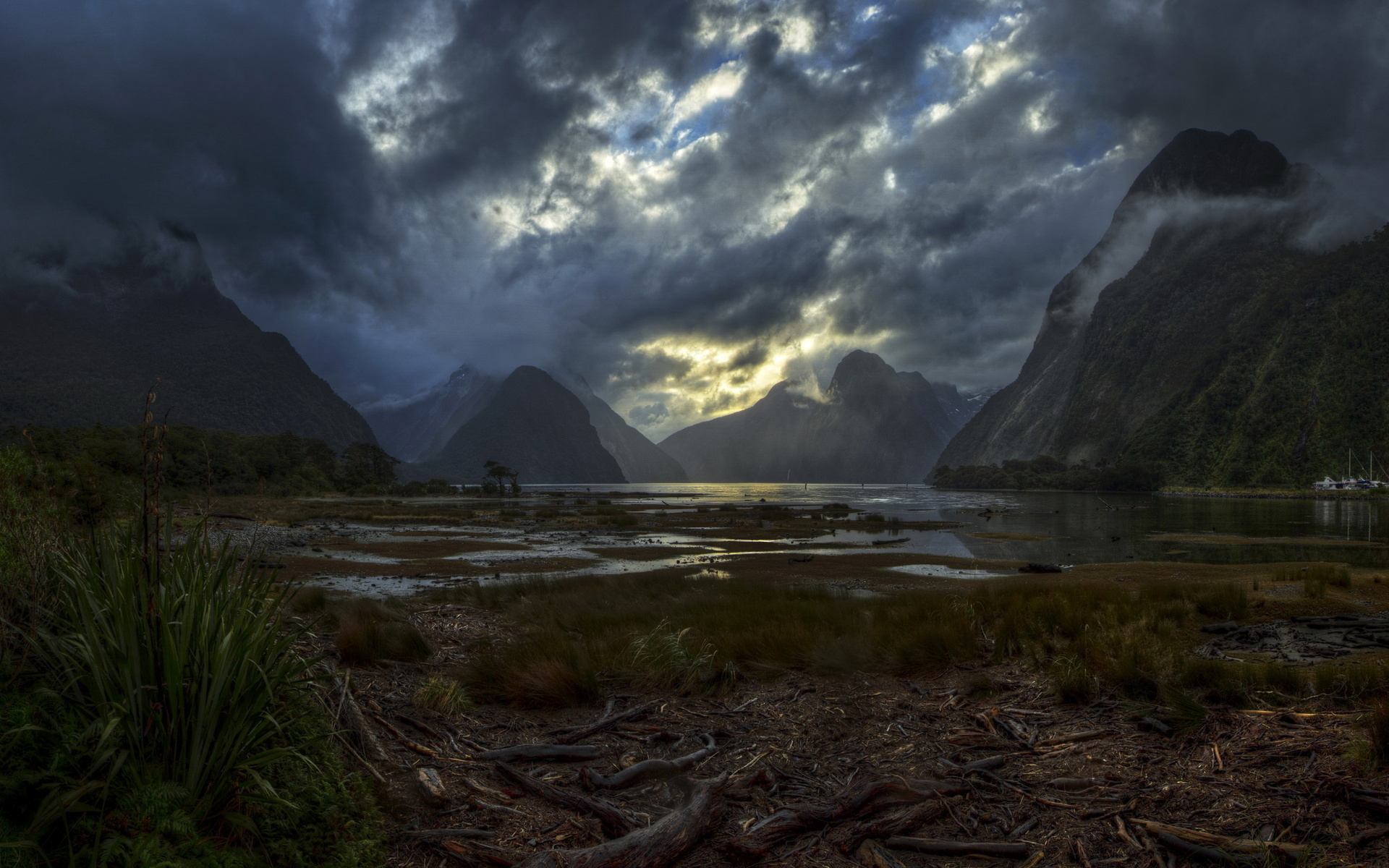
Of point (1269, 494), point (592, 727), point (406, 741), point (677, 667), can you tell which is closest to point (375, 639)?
point (406, 741)

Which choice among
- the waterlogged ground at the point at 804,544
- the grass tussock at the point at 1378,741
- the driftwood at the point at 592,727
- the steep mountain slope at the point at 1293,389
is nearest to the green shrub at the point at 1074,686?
the grass tussock at the point at 1378,741

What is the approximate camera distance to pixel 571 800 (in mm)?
4242

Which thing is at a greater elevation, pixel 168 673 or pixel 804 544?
pixel 168 673

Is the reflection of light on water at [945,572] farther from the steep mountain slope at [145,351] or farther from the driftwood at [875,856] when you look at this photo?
the steep mountain slope at [145,351]

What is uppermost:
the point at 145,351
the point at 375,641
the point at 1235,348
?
the point at 145,351

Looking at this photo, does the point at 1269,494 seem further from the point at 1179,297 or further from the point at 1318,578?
the point at 1318,578

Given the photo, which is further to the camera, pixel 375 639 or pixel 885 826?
pixel 375 639

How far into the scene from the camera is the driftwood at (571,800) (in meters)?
3.97

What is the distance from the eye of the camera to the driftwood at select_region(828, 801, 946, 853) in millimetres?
3909

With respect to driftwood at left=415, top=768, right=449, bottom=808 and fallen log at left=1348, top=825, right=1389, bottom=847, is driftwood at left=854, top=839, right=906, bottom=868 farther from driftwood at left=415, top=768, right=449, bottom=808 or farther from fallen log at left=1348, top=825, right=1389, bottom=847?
driftwood at left=415, top=768, right=449, bottom=808

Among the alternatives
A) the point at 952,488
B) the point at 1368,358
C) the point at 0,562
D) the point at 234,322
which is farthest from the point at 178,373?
the point at 1368,358

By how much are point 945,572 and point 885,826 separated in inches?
825

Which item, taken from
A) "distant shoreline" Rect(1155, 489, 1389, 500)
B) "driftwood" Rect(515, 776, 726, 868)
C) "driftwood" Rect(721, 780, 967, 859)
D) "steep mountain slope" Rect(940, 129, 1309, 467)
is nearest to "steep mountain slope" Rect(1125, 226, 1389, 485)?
"distant shoreline" Rect(1155, 489, 1389, 500)

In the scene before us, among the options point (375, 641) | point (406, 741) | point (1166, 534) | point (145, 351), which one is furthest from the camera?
point (145, 351)
